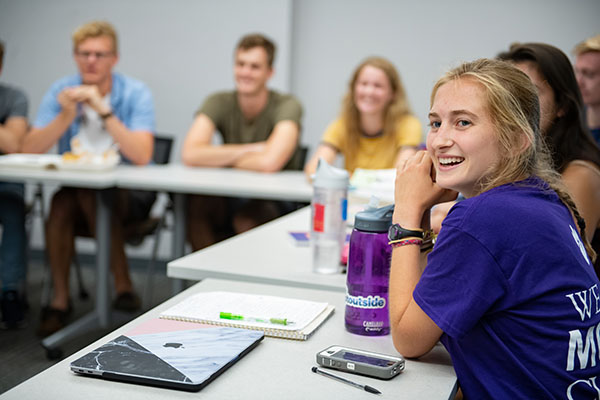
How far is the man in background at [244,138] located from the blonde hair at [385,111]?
341mm

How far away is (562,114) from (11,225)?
9.19 ft

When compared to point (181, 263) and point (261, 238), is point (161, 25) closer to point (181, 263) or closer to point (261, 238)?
point (261, 238)

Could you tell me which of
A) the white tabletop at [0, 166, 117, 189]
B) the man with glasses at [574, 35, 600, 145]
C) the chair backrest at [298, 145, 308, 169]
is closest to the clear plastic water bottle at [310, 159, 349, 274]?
the man with glasses at [574, 35, 600, 145]

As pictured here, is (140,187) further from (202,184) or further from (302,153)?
(302,153)

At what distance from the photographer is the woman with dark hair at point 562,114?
1.73 m

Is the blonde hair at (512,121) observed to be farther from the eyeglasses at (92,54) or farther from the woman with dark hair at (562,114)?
the eyeglasses at (92,54)

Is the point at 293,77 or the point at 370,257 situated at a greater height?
the point at 293,77

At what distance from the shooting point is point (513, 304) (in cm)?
104

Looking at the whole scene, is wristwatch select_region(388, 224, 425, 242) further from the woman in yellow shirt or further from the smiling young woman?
the woman in yellow shirt

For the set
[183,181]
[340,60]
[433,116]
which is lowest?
[183,181]

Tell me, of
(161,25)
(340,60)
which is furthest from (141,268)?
(340,60)

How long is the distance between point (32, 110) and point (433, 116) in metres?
4.45

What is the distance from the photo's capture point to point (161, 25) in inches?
187

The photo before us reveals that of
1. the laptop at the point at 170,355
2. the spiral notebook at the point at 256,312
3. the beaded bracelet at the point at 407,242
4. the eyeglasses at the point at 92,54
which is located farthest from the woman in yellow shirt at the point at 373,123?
the laptop at the point at 170,355
